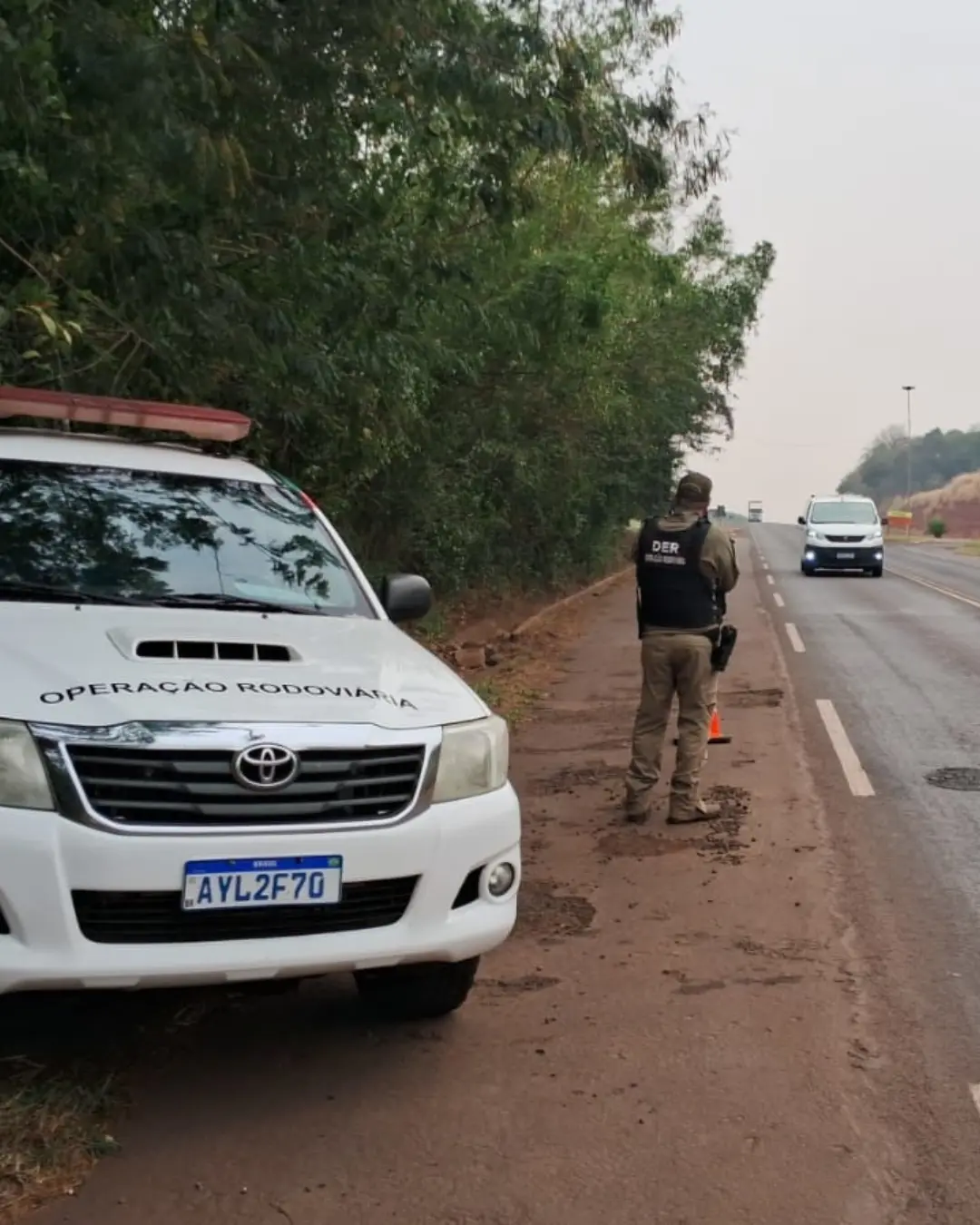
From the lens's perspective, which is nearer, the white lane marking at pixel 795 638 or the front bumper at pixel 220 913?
the front bumper at pixel 220 913

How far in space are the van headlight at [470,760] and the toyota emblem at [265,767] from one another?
49cm

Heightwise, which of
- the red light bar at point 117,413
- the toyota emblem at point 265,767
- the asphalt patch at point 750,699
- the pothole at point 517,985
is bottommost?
the asphalt patch at point 750,699

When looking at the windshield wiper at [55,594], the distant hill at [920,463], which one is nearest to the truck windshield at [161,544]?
the windshield wiper at [55,594]

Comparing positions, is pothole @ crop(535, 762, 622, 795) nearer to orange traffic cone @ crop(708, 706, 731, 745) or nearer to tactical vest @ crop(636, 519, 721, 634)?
orange traffic cone @ crop(708, 706, 731, 745)

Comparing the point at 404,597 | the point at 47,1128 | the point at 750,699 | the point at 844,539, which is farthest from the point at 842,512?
the point at 47,1128

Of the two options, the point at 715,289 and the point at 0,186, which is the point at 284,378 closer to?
the point at 0,186

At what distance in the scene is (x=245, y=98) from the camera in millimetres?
6922

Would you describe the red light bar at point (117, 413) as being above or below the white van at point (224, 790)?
above

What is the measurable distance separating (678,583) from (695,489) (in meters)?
0.53

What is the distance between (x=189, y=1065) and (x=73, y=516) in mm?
2031

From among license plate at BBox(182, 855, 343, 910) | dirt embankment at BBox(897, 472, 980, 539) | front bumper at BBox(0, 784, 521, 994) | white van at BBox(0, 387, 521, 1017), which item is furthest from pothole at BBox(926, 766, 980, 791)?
dirt embankment at BBox(897, 472, 980, 539)

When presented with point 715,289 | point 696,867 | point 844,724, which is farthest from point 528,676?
point 715,289

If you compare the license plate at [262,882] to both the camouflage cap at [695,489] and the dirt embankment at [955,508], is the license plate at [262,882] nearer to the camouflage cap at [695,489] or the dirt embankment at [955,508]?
the camouflage cap at [695,489]

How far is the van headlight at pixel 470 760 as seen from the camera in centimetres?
390
